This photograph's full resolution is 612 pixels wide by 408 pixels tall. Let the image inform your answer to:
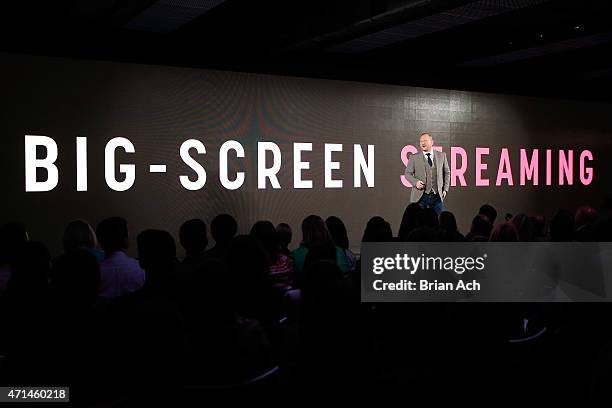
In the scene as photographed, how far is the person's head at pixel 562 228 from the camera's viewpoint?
3650mm

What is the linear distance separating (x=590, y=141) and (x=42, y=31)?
9109mm

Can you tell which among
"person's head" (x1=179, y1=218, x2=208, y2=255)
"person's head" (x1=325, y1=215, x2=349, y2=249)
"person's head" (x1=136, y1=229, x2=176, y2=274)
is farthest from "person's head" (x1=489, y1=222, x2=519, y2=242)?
"person's head" (x1=136, y1=229, x2=176, y2=274)

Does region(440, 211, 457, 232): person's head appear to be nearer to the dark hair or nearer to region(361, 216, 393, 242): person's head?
the dark hair

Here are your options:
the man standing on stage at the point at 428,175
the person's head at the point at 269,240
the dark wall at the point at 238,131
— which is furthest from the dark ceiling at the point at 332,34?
the person's head at the point at 269,240

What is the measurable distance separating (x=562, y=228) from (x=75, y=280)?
2869mm

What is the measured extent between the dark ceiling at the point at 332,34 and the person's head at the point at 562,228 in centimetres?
210

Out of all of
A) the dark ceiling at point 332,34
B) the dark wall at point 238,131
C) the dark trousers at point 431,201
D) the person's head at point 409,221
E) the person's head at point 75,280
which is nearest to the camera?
the person's head at point 75,280

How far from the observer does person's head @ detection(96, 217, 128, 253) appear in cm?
332

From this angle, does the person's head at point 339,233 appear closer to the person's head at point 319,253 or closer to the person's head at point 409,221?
the person's head at point 409,221

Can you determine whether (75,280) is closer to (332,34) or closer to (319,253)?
(319,253)

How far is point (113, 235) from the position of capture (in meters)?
3.33

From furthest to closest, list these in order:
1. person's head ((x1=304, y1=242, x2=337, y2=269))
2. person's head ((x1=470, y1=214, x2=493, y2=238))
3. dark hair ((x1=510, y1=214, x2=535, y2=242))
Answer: person's head ((x1=470, y1=214, x2=493, y2=238))
dark hair ((x1=510, y1=214, x2=535, y2=242))
person's head ((x1=304, y1=242, x2=337, y2=269))

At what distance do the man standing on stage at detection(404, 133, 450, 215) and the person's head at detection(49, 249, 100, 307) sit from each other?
5.45 m

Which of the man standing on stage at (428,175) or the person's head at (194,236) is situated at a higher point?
the man standing on stage at (428,175)
